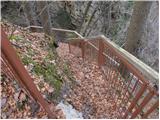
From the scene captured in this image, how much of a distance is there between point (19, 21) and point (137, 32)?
375 inches

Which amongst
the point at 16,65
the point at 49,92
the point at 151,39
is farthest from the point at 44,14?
the point at 16,65

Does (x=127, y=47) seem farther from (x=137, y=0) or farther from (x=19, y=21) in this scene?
(x=19, y=21)

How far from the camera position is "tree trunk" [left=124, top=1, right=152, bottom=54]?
5.21 meters

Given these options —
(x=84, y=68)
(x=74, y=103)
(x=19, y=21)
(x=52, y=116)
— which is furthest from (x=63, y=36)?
(x=52, y=116)

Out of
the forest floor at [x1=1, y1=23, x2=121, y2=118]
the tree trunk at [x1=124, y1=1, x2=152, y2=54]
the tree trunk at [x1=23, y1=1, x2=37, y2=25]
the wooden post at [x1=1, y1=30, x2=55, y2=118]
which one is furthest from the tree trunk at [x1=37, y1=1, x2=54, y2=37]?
the wooden post at [x1=1, y1=30, x2=55, y2=118]

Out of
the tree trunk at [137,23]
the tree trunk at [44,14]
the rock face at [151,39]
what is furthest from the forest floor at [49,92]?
the rock face at [151,39]

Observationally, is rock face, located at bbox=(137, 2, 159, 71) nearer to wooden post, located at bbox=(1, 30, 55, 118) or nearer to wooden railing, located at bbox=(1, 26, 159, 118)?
wooden railing, located at bbox=(1, 26, 159, 118)

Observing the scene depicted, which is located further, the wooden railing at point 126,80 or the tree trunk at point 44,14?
the tree trunk at point 44,14

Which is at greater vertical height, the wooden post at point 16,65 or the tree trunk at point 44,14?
the wooden post at point 16,65

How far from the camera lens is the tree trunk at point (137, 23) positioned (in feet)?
17.1

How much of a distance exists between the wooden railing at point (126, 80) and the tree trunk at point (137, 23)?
805 millimetres

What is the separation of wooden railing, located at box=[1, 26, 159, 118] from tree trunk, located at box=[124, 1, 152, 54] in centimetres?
81

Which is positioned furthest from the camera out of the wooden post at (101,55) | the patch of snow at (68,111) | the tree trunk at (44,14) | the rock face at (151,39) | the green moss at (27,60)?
the rock face at (151,39)

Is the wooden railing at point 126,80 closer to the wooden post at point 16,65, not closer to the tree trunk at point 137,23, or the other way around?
the wooden post at point 16,65
